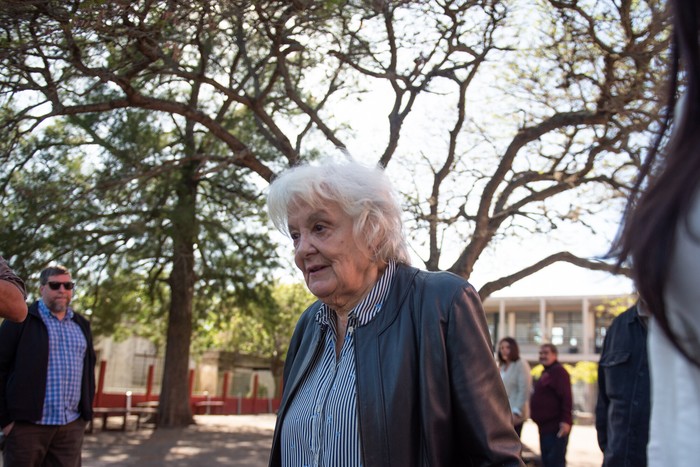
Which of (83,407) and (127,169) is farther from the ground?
(127,169)

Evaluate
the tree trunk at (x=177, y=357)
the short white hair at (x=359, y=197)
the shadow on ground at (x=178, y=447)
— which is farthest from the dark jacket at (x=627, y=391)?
the tree trunk at (x=177, y=357)

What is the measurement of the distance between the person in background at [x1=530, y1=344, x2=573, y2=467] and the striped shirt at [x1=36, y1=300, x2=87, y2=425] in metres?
5.01

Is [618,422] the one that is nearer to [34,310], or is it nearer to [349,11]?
[34,310]

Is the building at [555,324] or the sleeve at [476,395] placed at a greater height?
the building at [555,324]

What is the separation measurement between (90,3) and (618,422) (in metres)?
4.90

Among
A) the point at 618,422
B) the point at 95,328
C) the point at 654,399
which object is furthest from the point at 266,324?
the point at 654,399

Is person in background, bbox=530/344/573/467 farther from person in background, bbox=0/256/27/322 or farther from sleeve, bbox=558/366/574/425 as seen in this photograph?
person in background, bbox=0/256/27/322

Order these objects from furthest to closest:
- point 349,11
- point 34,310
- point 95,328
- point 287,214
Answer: point 95,328, point 349,11, point 34,310, point 287,214

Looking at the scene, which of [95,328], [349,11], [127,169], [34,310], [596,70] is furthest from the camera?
[95,328]

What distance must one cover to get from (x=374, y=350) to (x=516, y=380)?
7.12 m

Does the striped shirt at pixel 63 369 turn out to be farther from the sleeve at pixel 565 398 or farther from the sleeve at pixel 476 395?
the sleeve at pixel 565 398

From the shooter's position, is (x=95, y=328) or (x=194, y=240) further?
(x=95, y=328)

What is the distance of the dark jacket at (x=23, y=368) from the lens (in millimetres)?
5258

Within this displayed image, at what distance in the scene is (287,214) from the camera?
2.80 meters
